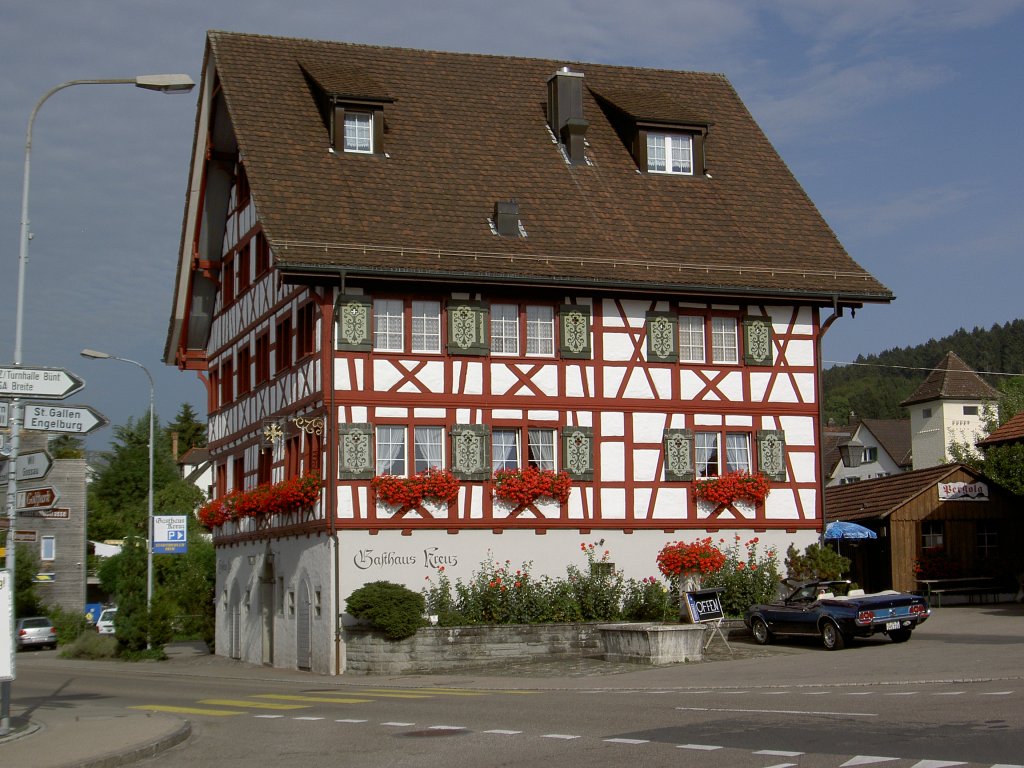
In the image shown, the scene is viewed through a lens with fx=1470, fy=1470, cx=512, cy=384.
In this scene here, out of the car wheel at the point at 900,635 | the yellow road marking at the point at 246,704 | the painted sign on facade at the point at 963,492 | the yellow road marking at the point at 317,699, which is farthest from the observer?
the painted sign on facade at the point at 963,492

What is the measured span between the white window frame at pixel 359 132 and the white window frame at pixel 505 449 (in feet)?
23.8

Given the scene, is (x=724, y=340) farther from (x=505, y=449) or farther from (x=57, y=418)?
(x=57, y=418)

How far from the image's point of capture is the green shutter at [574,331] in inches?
1264

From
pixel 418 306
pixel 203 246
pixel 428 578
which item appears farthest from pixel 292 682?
pixel 203 246

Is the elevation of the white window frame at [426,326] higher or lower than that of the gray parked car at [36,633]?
higher

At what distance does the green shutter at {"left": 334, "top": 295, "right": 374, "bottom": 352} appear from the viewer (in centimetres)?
3025

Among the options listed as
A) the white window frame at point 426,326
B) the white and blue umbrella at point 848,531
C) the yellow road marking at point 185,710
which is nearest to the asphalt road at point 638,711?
the yellow road marking at point 185,710

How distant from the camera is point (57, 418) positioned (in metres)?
16.0

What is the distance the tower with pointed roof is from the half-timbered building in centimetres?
5078

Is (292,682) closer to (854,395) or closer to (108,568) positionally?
(108,568)

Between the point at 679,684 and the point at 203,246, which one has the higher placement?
the point at 203,246

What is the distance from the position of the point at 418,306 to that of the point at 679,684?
11.6 metres

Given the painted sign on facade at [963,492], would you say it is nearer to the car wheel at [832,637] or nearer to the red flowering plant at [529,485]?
the red flowering plant at [529,485]

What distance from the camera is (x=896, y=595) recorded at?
2714 centimetres
